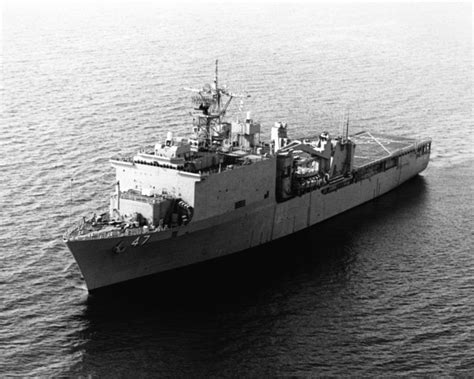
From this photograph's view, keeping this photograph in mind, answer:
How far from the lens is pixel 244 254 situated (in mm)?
56031

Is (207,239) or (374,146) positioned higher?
(374,146)

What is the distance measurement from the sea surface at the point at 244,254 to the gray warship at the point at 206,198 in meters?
1.55

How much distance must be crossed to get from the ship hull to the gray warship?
0.23ft

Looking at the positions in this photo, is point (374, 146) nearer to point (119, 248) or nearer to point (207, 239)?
point (207, 239)

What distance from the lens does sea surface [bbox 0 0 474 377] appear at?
41062 mm

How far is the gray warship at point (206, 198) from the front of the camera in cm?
4828

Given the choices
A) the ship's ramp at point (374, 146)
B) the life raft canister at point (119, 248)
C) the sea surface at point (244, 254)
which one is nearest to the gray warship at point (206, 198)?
the life raft canister at point (119, 248)

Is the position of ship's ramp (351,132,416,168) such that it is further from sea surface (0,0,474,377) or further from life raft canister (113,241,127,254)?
life raft canister (113,241,127,254)

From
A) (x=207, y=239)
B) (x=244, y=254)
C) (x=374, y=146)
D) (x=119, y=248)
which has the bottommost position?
(x=244, y=254)

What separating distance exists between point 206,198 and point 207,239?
3232 mm

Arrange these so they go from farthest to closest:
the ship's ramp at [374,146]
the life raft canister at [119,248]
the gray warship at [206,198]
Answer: the ship's ramp at [374,146] → the gray warship at [206,198] → the life raft canister at [119,248]

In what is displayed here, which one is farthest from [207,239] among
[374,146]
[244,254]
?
[374,146]

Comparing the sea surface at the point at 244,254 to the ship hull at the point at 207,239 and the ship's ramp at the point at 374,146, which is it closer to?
the ship hull at the point at 207,239

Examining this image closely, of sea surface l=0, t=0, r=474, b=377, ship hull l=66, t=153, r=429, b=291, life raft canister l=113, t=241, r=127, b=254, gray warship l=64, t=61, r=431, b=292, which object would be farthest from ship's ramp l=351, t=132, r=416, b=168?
life raft canister l=113, t=241, r=127, b=254
